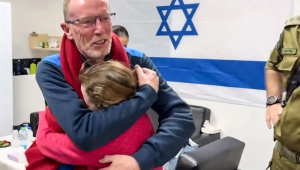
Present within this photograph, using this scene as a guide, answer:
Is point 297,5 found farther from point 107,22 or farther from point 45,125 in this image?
point 45,125

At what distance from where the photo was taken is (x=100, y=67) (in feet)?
3.02

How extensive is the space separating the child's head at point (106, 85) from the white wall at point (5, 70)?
324 cm

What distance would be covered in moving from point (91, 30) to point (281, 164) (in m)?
0.94

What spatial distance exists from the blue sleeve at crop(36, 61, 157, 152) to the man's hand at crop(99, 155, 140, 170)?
2.1 inches

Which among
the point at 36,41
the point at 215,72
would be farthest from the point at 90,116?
the point at 36,41

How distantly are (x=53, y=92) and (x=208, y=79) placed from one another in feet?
7.45

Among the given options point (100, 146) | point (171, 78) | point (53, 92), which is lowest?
point (171, 78)

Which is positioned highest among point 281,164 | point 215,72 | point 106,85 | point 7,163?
point 106,85

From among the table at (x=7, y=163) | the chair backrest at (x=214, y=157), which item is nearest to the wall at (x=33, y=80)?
the chair backrest at (x=214, y=157)

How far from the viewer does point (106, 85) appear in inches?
34.8

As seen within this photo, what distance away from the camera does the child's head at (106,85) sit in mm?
886

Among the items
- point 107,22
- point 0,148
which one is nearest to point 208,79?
point 0,148

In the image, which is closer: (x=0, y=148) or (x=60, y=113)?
(x=60, y=113)

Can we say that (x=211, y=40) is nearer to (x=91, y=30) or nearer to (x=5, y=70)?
(x=91, y=30)
